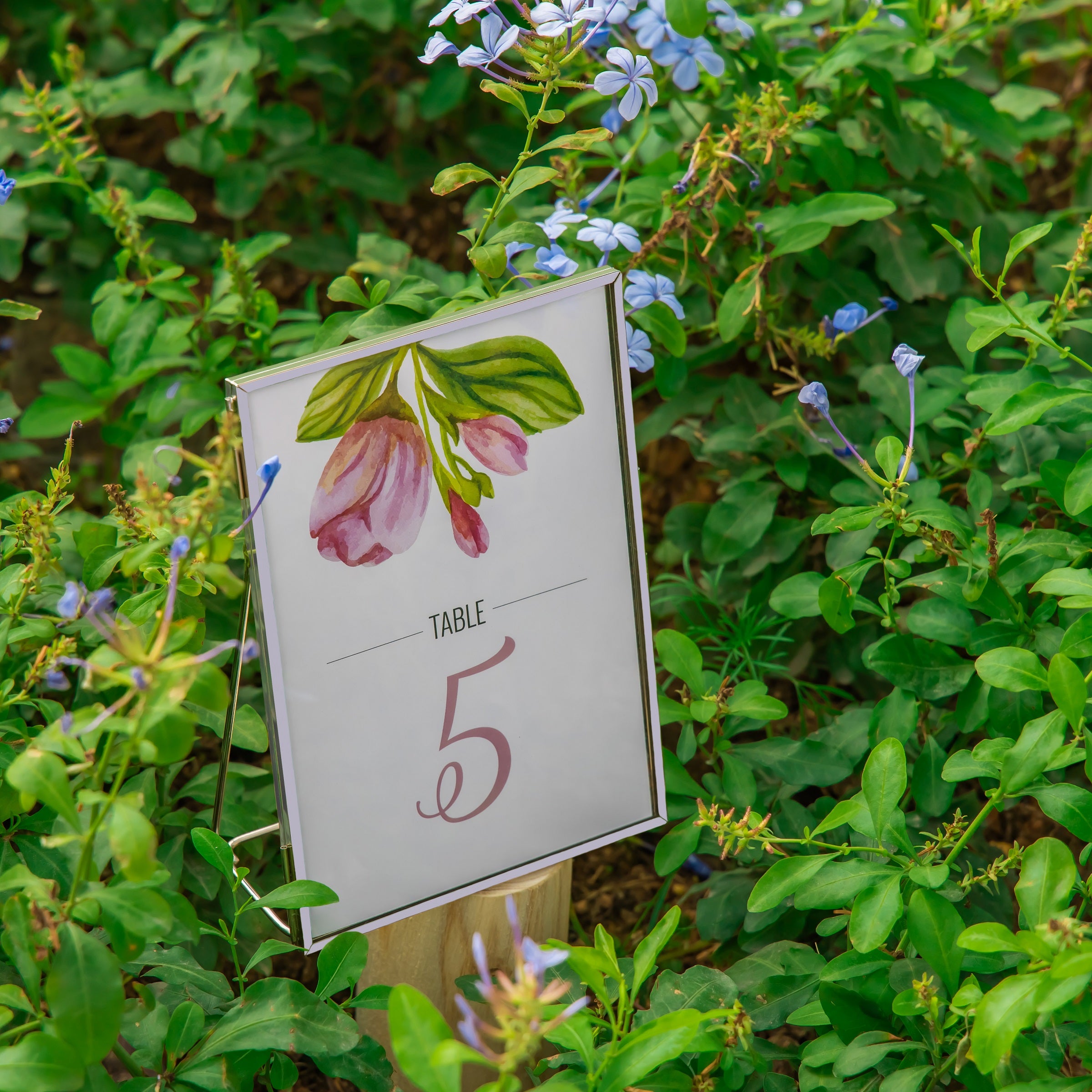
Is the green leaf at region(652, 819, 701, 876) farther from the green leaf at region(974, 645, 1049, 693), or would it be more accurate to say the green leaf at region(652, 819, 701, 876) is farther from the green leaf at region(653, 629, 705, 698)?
the green leaf at region(974, 645, 1049, 693)

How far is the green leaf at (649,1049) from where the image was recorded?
0.87 meters

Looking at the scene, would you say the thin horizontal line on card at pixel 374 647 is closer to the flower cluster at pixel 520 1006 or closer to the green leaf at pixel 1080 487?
the flower cluster at pixel 520 1006

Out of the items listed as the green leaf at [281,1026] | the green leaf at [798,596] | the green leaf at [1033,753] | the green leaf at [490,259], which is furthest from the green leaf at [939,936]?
the green leaf at [490,259]

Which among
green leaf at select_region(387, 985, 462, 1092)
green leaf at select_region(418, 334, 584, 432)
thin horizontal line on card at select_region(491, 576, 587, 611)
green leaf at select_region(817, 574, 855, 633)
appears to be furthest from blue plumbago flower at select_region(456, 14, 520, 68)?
green leaf at select_region(387, 985, 462, 1092)

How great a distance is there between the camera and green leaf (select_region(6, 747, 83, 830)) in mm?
790

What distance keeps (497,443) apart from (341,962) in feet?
1.59

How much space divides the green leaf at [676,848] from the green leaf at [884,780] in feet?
0.73

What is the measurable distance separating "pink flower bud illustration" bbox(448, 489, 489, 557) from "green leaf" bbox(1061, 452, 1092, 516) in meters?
0.56

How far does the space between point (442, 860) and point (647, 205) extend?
0.82m

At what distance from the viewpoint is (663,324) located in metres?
1.36

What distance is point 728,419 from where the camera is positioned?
65.4 inches

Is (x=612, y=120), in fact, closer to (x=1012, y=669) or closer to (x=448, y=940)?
(x=1012, y=669)

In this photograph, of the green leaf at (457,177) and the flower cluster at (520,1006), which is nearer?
the flower cluster at (520,1006)

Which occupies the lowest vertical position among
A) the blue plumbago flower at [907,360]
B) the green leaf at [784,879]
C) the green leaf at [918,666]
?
the green leaf at [784,879]
